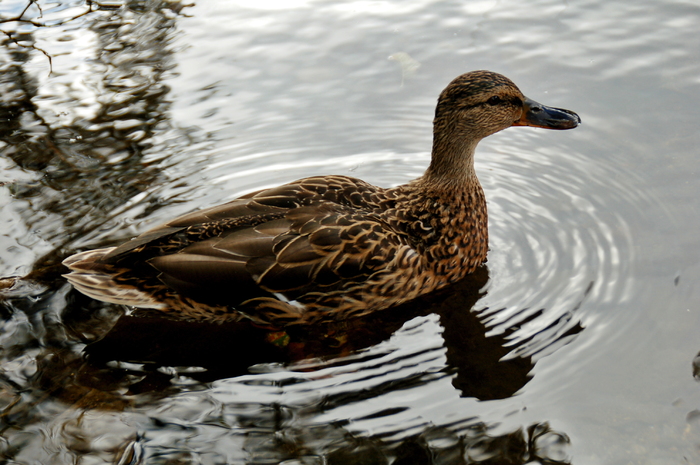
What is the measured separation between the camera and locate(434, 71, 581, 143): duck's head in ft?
17.3

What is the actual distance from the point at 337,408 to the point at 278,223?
1359 mm

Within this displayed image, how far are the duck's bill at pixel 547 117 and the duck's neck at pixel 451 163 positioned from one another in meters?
0.44

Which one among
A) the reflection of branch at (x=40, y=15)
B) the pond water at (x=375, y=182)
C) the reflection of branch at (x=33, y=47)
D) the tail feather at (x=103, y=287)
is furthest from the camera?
the reflection of branch at (x=40, y=15)

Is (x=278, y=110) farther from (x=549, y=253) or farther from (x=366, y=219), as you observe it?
(x=549, y=253)

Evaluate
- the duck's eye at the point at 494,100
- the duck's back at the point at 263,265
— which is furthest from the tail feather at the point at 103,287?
the duck's eye at the point at 494,100

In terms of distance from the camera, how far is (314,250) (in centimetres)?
474

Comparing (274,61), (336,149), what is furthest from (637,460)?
(274,61)

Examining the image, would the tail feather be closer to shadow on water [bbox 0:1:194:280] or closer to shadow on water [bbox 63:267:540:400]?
shadow on water [bbox 63:267:540:400]

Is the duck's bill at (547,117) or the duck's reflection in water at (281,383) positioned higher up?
the duck's bill at (547,117)

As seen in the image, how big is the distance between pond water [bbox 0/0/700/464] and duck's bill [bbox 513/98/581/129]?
77 cm

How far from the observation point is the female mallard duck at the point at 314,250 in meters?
4.71

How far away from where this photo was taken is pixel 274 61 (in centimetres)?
802

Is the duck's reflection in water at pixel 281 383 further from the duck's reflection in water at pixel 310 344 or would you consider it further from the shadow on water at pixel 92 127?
the shadow on water at pixel 92 127

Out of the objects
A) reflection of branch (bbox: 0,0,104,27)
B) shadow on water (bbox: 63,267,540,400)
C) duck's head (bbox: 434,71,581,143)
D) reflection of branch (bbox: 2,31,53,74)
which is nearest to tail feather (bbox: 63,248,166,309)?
shadow on water (bbox: 63,267,540,400)
